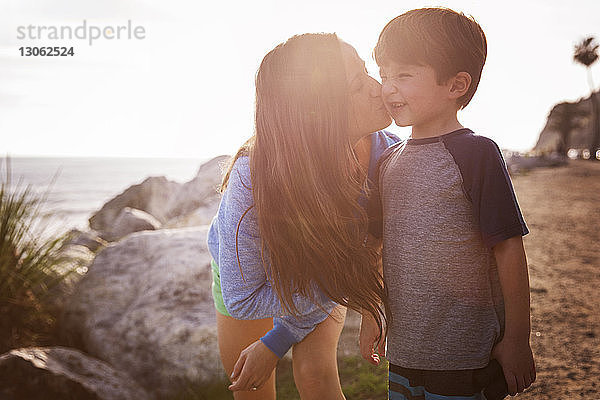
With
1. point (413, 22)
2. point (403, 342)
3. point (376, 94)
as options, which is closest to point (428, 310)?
point (403, 342)

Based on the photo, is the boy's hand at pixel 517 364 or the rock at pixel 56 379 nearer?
the boy's hand at pixel 517 364

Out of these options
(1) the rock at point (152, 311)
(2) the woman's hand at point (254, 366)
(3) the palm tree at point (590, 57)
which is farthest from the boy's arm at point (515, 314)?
(3) the palm tree at point (590, 57)

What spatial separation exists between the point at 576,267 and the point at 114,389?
5856mm

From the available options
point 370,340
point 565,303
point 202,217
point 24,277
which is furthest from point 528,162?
point 370,340

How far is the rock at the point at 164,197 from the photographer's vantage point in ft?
30.8

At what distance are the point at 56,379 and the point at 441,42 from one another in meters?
3.14

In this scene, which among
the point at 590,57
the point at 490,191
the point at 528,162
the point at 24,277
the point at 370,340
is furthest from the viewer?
the point at 590,57

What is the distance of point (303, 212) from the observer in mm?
2008

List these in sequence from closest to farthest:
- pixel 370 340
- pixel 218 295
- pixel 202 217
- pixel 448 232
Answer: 1. pixel 448 232
2. pixel 370 340
3. pixel 218 295
4. pixel 202 217

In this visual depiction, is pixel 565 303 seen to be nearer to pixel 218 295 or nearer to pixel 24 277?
pixel 218 295

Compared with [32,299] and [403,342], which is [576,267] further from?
[32,299]

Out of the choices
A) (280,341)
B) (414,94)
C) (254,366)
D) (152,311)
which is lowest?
(152,311)

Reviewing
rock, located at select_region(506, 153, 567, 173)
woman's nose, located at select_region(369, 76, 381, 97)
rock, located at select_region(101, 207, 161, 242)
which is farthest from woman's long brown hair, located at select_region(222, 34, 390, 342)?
rock, located at select_region(506, 153, 567, 173)

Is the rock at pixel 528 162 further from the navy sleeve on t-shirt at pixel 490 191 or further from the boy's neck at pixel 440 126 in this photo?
the navy sleeve on t-shirt at pixel 490 191
